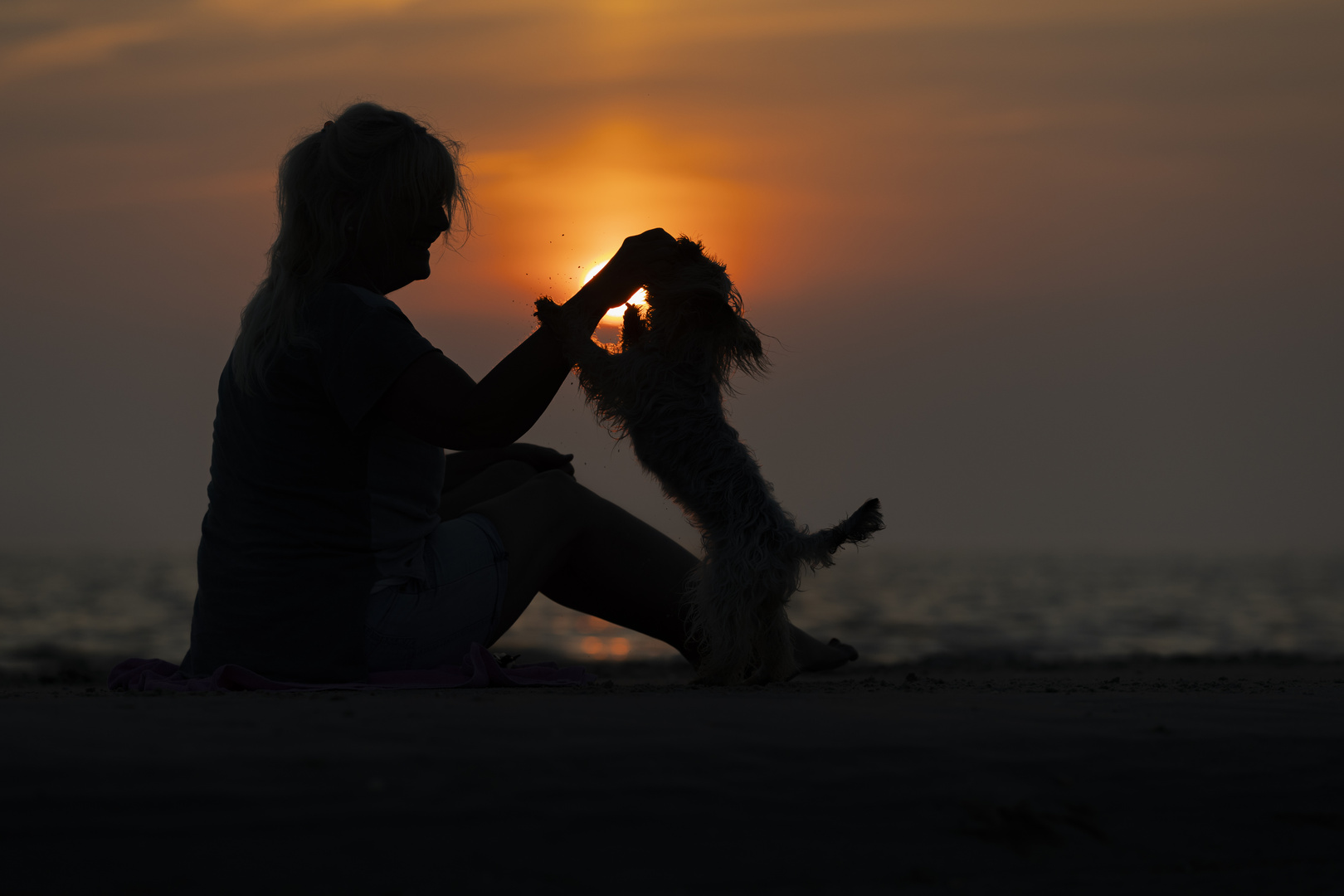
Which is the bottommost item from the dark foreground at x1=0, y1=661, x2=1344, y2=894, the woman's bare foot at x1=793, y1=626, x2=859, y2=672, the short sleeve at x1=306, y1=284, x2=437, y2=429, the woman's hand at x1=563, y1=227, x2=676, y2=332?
the dark foreground at x1=0, y1=661, x2=1344, y2=894

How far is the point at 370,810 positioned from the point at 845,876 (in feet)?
2.72

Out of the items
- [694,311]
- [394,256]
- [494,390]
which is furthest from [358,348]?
[694,311]

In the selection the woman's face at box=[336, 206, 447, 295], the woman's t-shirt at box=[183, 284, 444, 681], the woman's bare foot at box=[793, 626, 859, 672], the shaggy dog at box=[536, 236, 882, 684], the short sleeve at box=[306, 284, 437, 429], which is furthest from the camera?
the woman's bare foot at box=[793, 626, 859, 672]

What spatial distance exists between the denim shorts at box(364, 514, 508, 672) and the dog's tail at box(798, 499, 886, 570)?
102cm

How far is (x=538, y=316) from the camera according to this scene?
3758 millimetres

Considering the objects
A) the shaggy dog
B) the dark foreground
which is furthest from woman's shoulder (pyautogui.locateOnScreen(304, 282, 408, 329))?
the dark foreground

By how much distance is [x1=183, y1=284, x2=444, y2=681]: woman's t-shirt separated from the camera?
3.39 metres

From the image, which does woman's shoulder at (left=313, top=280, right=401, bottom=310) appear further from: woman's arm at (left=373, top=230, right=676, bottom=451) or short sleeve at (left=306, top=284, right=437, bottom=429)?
woman's arm at (left=373, top=230, right=676, bottom=451)

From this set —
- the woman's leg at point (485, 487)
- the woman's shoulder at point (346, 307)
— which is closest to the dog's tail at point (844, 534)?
the woman's leg at point (485, 487)

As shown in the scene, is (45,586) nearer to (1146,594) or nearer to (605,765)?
(1146,594)

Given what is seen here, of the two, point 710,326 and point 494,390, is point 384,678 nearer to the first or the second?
point 494,390

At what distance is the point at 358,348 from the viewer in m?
3.31

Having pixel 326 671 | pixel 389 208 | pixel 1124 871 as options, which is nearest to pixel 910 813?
pixel 1124 871

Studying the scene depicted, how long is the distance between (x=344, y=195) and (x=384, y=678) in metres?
1.55
